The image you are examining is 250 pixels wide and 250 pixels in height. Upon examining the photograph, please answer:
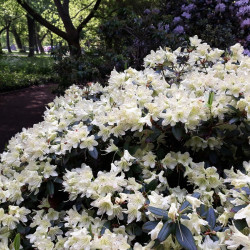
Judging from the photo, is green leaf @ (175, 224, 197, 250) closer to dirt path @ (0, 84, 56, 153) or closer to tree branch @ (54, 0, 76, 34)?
dirt path @ (0, 84, 56, 153)

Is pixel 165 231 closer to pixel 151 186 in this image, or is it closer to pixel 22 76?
pixel 151 186

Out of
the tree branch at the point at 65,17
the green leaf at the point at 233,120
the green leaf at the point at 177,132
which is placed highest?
the tree branch at the point at 65,17

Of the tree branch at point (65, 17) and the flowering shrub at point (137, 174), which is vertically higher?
the tree branch at point (65, 17)

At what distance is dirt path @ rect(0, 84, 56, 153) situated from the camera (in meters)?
6.22

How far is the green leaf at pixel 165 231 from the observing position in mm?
1001

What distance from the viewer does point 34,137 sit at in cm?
172

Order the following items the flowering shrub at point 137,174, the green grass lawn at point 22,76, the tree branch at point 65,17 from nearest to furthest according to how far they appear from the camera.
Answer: the flowering shrub at point 137,174
the tree branch at point 65,17
the green grass lawn at point 22,76

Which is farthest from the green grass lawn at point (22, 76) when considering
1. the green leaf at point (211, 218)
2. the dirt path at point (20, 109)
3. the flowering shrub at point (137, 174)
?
the green leaf at point (211, 218)

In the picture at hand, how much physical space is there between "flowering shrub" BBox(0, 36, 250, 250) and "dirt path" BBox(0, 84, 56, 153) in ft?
12.1

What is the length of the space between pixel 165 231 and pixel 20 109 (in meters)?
7.56

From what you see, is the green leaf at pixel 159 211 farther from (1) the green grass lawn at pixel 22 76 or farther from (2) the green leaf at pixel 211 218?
(1) the green grass lawn at pixel 22 76

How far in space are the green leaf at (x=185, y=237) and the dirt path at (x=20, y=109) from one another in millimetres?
4477

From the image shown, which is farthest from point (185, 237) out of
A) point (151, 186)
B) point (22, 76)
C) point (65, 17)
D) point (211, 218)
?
point (22, 76)

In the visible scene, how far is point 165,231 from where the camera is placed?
1.02 m
